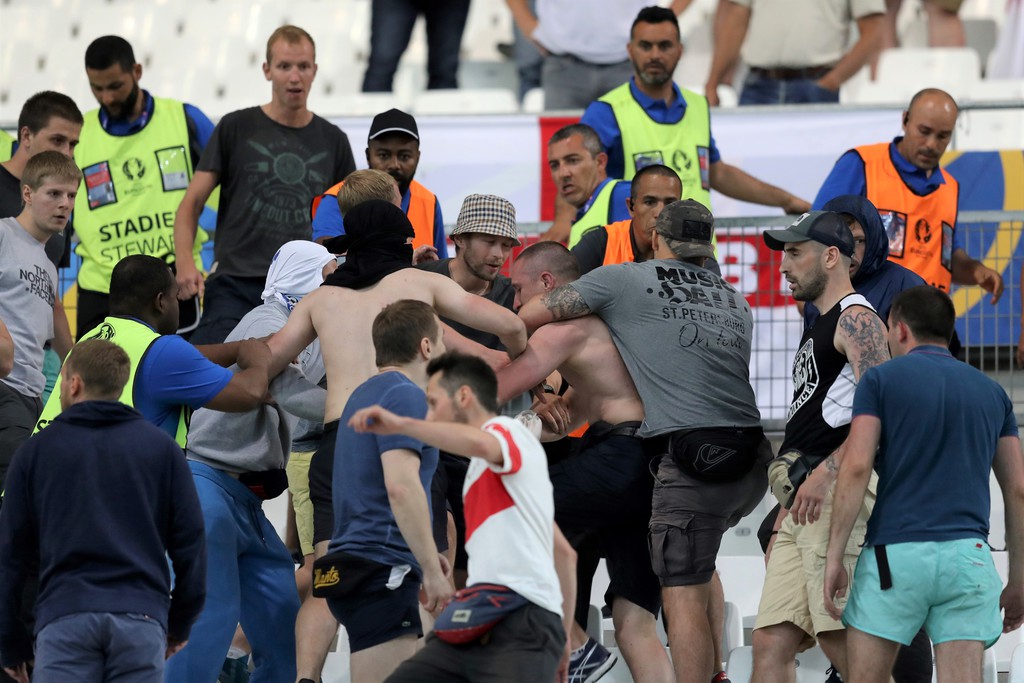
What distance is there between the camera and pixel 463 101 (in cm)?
1150

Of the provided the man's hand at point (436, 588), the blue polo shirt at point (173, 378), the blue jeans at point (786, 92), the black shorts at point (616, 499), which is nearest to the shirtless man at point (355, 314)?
the blue polo shirt at point (173, 378)

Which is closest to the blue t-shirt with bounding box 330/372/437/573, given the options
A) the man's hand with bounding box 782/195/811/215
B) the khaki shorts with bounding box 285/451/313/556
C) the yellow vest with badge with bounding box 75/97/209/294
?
the khaki shorts with bounding box 285/451/313/556

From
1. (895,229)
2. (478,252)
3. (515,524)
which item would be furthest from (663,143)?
(515,524)

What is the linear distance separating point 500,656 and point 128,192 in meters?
4.33

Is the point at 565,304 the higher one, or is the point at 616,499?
the point at 565,304

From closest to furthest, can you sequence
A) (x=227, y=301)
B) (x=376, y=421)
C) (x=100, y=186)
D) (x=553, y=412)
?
1. (x=376, y=421)
2. (x=553, y=412)
3. (x=227, y=301)
4. (x=100, y=186)

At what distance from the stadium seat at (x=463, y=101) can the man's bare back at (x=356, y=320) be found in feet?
17.5

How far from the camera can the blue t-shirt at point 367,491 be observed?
5.48 m

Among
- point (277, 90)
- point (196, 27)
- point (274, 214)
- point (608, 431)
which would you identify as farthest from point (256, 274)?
point (196, 27)

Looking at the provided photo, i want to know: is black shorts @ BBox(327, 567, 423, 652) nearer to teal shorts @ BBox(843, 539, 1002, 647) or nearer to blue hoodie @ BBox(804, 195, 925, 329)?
teal shorts @ BBox(843, 539, 1002, 647)

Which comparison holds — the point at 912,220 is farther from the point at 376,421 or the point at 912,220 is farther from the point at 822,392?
the point at 376,421

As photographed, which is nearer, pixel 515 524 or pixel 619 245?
pixel 515 524

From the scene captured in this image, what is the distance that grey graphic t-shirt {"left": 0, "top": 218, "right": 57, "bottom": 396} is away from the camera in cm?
695

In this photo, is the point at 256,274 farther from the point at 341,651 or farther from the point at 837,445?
the point at 837,445
